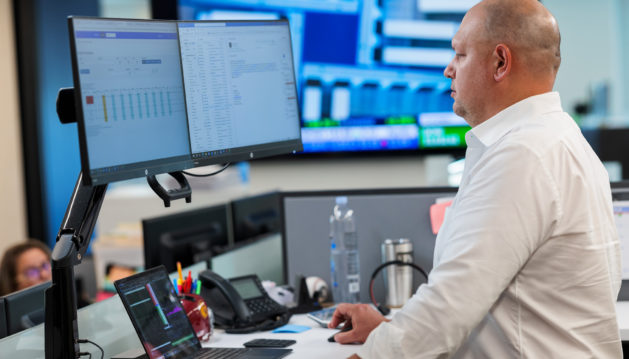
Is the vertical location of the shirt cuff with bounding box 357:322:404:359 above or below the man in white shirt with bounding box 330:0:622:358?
below

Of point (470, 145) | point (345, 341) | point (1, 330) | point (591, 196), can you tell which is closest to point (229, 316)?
point (345, 341)

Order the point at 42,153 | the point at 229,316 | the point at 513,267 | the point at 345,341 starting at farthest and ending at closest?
the point at 42,153 → the point at 229,316 → the point at 345,341 → the point at 513,267

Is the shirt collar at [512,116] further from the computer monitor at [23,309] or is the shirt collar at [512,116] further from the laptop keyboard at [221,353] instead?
the computer monitor at [23,309]

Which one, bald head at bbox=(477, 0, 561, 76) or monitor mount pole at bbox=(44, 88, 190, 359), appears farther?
bald head at bbox=(477, 0, 561, 76)

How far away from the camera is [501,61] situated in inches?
65.0

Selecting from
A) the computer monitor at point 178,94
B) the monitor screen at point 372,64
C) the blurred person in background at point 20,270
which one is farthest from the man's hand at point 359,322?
the monitor screen at point 372,64

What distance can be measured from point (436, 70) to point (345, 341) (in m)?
2.93

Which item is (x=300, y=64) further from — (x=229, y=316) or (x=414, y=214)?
(x=229, y=316)

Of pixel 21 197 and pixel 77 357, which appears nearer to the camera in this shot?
pixel 77 357

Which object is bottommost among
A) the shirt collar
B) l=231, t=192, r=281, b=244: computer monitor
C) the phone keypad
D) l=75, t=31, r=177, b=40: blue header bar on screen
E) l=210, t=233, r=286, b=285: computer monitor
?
the phone keypad

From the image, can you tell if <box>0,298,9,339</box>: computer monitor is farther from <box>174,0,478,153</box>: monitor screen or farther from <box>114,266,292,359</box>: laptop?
<box>174,0,478,153</box>: monitor screen

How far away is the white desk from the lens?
6.10 feet

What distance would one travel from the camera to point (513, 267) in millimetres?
1500

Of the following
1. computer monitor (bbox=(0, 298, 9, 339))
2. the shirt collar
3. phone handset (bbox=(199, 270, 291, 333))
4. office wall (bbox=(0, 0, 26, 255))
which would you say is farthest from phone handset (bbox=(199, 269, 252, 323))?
office wall (bbox=(0, 0, 26, 255))
